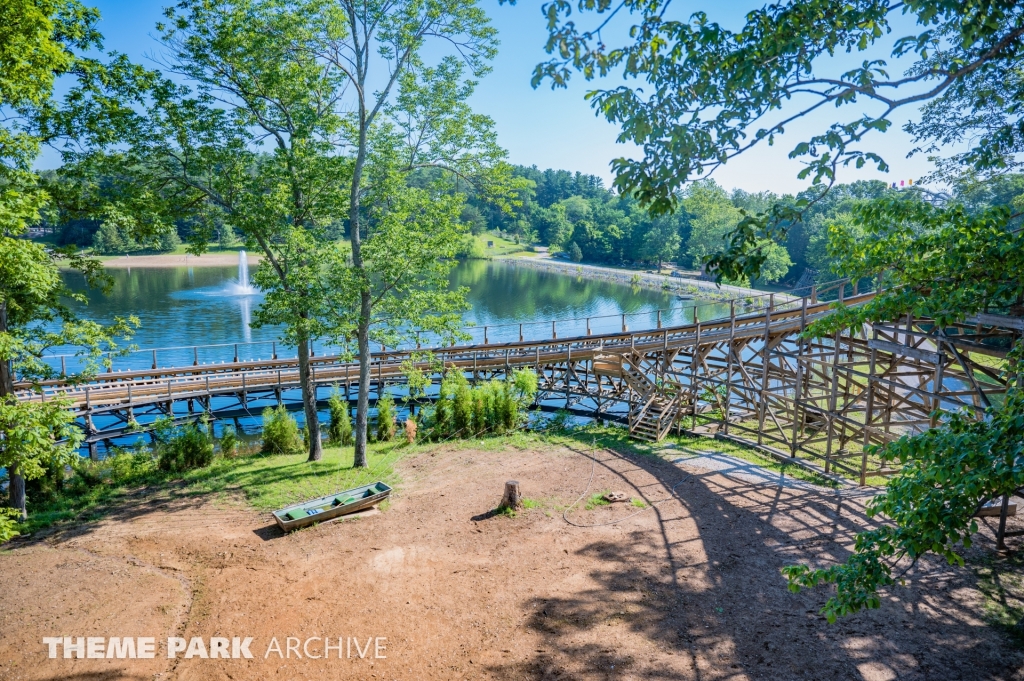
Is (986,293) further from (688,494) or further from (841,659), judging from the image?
(688,494)

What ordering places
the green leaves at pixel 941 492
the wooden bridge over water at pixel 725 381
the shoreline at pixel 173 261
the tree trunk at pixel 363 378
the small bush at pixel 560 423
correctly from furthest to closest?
the shoreline at pixel 173 261, the small bush at pixel 560 423, the tree trunk at pixel 363 378, the wooden bridge over water at pixel 725 381, the green leaves at pixel 941 492

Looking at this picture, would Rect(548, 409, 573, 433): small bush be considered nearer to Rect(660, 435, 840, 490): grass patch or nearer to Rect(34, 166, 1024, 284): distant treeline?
Rect(660, 435, 840, 490): grass patch

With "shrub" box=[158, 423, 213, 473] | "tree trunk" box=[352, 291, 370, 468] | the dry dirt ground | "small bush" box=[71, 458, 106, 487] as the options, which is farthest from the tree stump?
"small bush" box=[71, 458, 106, 487]

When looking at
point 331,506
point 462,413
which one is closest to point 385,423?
point 462,413

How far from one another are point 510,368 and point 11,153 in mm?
16162

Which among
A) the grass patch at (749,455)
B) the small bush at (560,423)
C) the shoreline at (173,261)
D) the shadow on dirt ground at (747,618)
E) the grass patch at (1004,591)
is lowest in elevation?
the small bush at (560,423)

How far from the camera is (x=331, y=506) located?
11.4 metres

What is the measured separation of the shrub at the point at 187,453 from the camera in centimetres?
1458

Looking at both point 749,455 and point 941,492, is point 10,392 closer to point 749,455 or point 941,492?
point 941,492

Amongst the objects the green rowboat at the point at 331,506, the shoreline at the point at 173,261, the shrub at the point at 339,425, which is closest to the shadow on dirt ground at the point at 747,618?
the green rowboat at the point at 331,506

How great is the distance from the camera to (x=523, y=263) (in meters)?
84.8

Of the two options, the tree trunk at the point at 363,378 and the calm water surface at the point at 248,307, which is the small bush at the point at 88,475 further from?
the calm water surface at the point at 248,307

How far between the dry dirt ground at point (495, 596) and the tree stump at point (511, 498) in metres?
0.22

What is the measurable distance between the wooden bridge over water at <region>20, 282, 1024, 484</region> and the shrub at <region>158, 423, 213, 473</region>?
2281 mm
